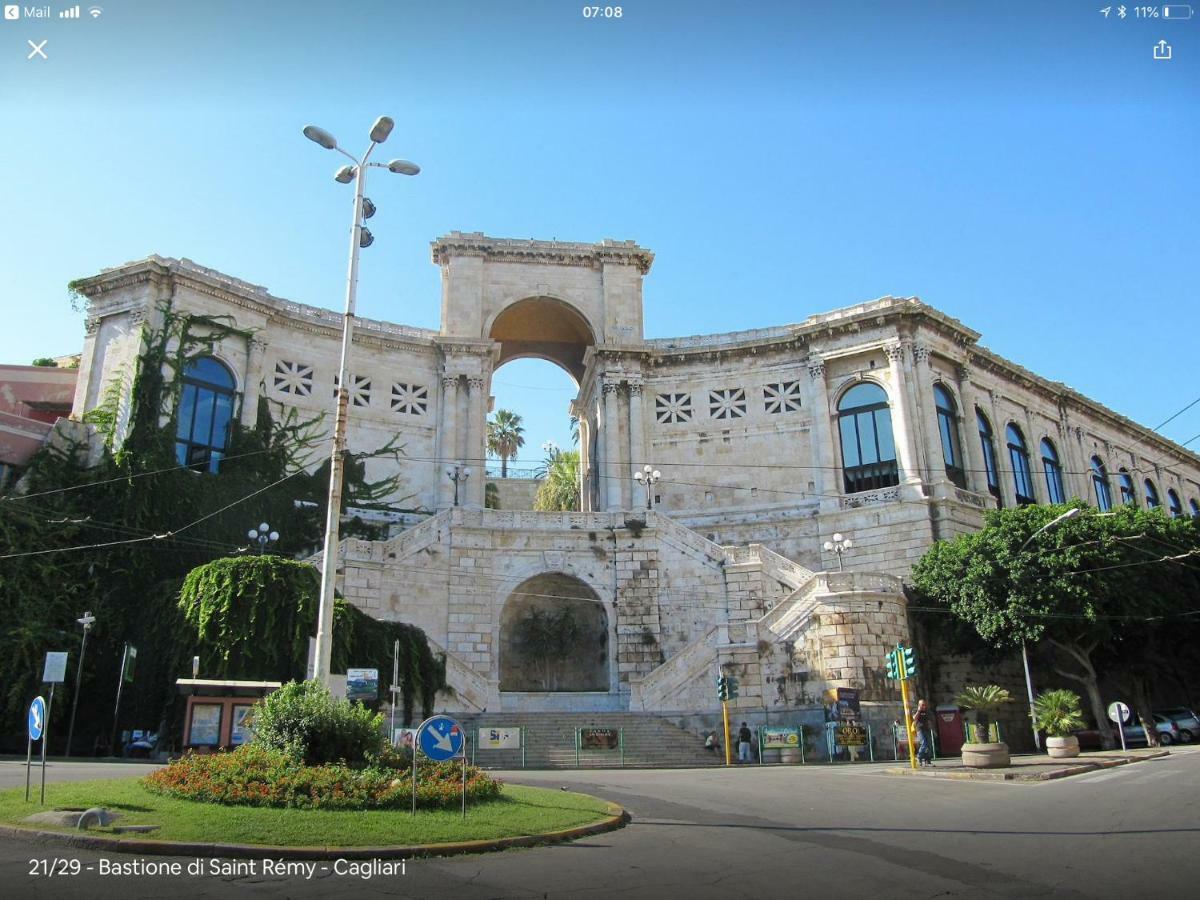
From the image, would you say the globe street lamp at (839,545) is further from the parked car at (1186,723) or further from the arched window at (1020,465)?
the parked car at (1186,723)

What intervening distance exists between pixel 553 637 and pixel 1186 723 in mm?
26073

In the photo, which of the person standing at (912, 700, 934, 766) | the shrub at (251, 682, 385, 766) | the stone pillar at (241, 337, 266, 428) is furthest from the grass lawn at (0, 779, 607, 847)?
the stone pillar at (241, 337, 266, 428)

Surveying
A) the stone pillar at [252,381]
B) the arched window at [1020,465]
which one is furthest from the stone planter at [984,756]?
the stone pillar at [252,381]

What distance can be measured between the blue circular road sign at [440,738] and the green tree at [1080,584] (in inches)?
1099

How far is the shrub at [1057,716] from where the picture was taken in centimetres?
2675

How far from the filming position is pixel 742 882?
31.4ft

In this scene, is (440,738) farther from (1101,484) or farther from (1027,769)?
(1101,484)

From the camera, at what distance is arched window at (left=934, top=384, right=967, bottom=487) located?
4672 centimetres

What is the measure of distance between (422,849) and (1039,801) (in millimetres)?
11450

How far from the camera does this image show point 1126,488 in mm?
61719

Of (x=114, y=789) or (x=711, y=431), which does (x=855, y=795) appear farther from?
(x=711, y=431)

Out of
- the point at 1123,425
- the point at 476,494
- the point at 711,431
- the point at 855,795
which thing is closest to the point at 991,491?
the point at 711,431

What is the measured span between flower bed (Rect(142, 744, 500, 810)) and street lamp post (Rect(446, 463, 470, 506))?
31425 millimetres

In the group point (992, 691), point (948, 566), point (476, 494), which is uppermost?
point (476, 494)
